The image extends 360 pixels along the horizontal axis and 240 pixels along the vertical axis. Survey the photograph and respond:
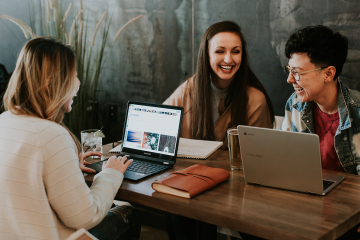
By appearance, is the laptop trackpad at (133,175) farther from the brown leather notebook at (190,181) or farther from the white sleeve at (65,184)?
the white sleeve at (65,184)

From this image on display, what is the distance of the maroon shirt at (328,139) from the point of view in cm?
173

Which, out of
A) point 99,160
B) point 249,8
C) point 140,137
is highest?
point 249,8

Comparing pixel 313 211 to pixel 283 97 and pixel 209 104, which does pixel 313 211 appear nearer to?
pixel 209 104

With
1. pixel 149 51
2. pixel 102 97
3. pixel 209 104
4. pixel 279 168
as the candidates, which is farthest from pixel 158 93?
pixel 279 168

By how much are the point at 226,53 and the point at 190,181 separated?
3.51 ft

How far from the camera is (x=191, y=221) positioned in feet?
5.45

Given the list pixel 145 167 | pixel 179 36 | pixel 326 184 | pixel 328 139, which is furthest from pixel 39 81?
pixel 179 36

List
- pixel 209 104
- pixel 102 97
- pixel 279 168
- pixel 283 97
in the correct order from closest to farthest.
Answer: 1. pixel 279 168
2. pixel 209 104
3. pixel 283 97
4. pixel 102 97

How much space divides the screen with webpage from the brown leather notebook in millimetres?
255

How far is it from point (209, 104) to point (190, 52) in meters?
0.84

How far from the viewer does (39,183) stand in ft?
3.60

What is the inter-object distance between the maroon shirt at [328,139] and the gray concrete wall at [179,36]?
24.3 inches

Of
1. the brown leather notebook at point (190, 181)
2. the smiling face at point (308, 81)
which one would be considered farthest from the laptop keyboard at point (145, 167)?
the smiling face at point (308, 81)

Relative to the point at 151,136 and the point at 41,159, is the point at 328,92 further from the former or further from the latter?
the point at 41,159
